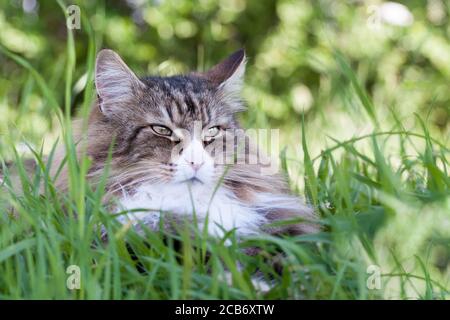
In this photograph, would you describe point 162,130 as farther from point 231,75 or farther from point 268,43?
point 268,43

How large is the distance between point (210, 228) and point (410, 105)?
124 inches

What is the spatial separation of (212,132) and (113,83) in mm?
431

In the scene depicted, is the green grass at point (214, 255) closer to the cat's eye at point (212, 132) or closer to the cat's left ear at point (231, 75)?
the cat's eye at point (212, 132)

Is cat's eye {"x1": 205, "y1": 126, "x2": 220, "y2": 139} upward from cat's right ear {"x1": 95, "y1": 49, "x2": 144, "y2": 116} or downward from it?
downward

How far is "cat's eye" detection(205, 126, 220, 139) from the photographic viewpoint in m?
2.56

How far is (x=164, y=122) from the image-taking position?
251cm

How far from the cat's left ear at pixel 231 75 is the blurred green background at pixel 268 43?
1796 millimetres

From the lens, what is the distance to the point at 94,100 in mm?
2715

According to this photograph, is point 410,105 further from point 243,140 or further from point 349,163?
point 243,140

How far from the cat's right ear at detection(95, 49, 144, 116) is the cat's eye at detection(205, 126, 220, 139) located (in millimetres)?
322

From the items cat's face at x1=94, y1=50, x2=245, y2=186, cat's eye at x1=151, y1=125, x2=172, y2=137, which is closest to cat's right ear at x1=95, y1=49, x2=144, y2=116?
cat's face at x1=94, y1=50, x2=245, y2=186
